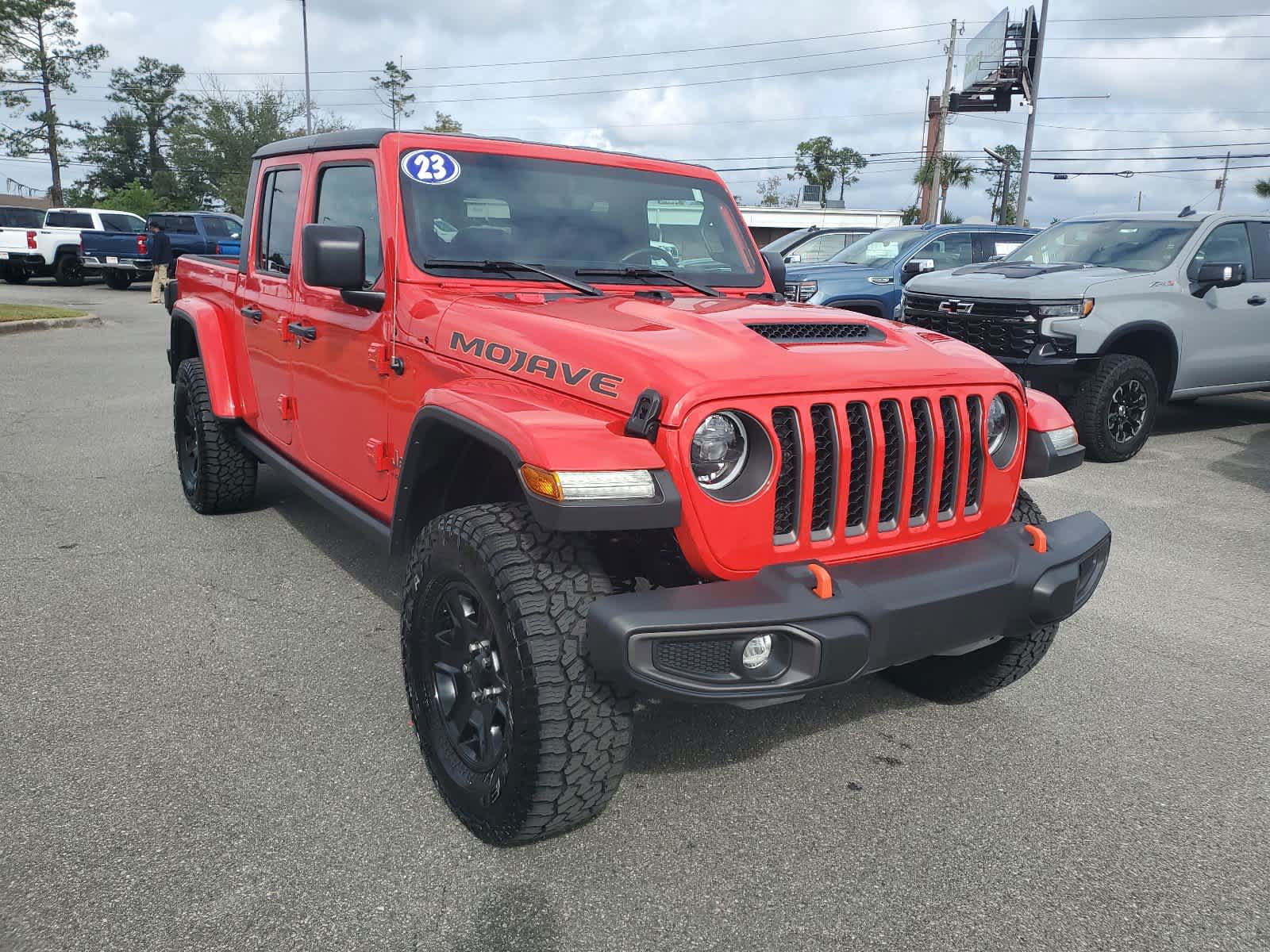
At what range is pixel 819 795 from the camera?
9.48 feet

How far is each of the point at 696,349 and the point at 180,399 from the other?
3897 millimetres

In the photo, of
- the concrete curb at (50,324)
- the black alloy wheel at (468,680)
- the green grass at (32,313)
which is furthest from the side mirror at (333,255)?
the green grass at (32,313)

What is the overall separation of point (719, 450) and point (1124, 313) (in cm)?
622

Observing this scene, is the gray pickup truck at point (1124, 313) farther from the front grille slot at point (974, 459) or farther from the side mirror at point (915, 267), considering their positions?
the front grille slot at point (974, 459)

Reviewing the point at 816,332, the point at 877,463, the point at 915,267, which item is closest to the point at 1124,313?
the point at 915,267

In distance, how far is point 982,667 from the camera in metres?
3.31

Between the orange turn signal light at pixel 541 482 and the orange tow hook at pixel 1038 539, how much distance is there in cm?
138

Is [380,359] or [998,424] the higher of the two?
[380,359]

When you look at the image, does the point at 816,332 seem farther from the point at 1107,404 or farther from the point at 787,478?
the point at 1107,404

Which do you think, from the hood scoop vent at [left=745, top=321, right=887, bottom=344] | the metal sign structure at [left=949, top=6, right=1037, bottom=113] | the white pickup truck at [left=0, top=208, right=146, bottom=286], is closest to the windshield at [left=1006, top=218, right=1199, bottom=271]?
the hood scoop vent at [left=745, top=321, right=887, bottom=344]

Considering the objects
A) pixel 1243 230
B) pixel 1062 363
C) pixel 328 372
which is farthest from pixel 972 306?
pixel 328 372

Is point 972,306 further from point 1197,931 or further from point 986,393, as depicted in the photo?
point 1197,931

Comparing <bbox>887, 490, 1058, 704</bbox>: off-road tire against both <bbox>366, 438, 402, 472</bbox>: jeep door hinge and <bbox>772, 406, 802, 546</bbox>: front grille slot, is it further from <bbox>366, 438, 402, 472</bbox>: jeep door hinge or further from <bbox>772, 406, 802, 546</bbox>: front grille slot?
<bbox>366, 438, 402, 472</bbox>: jeep door hinge

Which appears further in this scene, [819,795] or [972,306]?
[972,306]
